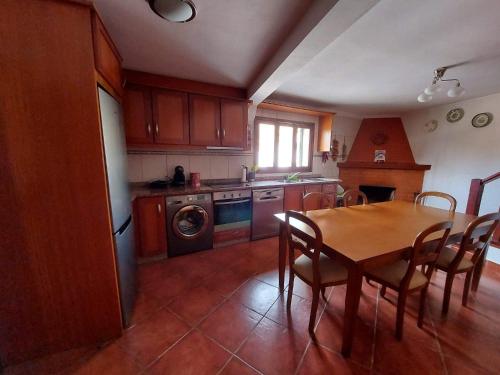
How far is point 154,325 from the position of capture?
4.76 feet

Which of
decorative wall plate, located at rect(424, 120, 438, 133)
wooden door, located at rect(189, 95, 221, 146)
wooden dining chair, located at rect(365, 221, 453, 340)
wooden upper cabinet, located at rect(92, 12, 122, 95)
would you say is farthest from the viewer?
decorative wall plate, located at rect(424, 120, 438, 133)

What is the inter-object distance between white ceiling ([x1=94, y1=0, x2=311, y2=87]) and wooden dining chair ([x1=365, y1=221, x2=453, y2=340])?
1656 millimetres

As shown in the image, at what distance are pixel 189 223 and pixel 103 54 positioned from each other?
5.89ft

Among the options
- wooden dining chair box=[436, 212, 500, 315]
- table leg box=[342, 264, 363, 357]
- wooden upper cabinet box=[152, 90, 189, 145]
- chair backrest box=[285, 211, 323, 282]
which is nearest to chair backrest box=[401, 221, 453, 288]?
wooden dining chair box=[436, 212, 500, 315]

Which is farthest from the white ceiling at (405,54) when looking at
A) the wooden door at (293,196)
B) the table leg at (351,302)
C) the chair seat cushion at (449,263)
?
the chair seat cushion at (449,263)

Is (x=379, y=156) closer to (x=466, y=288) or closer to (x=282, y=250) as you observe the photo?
(x=466, y=288)

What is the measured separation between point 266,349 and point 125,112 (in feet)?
8.36

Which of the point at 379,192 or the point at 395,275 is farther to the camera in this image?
the point at 379,192

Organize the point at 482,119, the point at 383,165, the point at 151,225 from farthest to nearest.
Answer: the point at 383,165 → the point at 482,119 → the point at 151,225

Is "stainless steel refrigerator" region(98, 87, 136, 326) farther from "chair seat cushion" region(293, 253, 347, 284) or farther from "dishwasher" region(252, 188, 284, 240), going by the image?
"dishwasher" region(252, 188, 284, 240)

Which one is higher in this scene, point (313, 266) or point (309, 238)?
point (309, 238)

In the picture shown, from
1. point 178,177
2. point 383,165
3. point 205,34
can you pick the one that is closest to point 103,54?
point 205,34

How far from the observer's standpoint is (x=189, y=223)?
2467 millimetres

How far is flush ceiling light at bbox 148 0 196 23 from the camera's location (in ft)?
3.76
